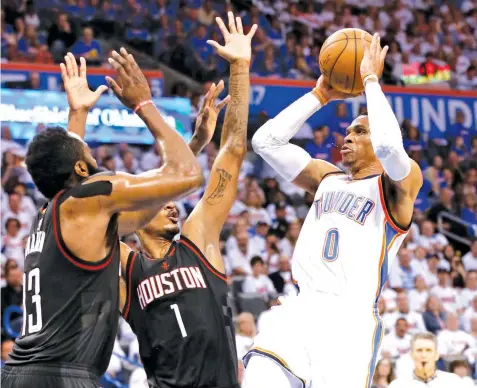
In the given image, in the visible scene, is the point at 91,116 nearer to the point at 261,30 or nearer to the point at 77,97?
the point at 261,30

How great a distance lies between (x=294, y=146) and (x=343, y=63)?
55 cm

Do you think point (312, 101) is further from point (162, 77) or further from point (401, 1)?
point (401, 1)

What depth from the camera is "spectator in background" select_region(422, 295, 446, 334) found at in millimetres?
11719

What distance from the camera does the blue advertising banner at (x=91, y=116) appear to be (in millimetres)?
13336

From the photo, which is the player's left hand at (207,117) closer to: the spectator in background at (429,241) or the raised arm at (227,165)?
the raised arm at (227,165)

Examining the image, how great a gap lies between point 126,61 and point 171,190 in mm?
640

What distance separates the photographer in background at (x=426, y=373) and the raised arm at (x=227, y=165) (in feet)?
11.9

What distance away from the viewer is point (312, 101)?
5355mm

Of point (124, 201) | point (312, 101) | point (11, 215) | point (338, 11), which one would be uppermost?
point (338, 11)

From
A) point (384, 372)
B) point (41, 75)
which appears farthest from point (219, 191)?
point (41, 75)

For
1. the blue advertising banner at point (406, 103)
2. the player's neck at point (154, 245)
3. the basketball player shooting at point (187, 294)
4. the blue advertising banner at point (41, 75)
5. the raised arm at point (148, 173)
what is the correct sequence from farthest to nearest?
the blue advertising banner at point (406, 103)
the blue advertising banner at point (41, 75)
the player's neck at point (154, 245)
the basketball player shooting at point (187, 294)
the raised arm at point (148, 173)

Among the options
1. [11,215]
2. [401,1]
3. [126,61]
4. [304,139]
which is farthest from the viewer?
[401,1]

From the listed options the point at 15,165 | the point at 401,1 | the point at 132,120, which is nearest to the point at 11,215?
the point at 15,165

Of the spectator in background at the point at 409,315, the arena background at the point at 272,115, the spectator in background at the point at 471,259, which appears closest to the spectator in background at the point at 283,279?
the arena background at the point at 272,115
